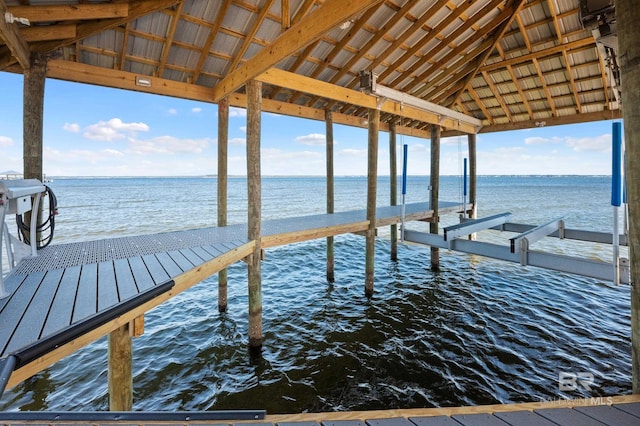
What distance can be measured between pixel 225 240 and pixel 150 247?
4.06 feet

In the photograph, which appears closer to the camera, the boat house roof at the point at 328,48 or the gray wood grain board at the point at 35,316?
the gray wood grain board at the point at 35,316

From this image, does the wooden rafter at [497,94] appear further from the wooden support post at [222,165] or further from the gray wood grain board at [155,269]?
the gray wood grain board at [155,269]

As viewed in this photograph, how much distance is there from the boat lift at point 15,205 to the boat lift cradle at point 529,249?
21.7ft

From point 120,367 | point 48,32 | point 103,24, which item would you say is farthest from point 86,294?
point 103,24

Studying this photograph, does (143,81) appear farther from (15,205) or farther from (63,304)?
(63,304)

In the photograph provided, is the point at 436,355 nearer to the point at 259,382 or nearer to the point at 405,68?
the point at 259,382

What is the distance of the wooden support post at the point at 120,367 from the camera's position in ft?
9.94

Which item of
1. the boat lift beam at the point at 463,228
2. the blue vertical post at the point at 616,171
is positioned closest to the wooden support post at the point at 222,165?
the boat lift beam at the point at 463,228

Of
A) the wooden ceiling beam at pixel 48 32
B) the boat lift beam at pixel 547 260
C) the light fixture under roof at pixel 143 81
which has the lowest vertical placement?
the boat lift beam at pixel 547 260

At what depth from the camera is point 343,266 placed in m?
10.7

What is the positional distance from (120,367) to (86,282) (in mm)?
1018

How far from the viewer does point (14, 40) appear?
3740 millimetres

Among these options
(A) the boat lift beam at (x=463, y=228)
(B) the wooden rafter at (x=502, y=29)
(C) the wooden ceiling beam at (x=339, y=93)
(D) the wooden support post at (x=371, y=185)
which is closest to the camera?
(C) the wooden ceiling beam at (x=339, y=93)

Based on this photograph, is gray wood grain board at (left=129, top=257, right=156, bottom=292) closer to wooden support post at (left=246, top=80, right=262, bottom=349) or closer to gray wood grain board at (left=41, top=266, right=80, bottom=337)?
gray wood grain board at (left=41, top=266, right=80, bottom=337)
